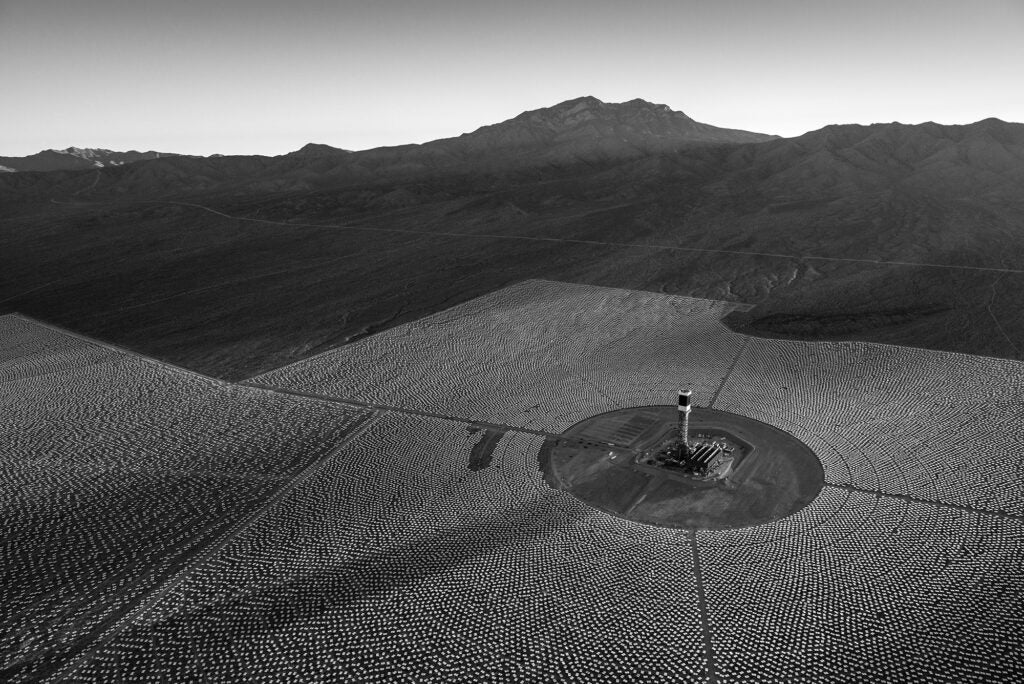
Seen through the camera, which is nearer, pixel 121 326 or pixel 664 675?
pixel 664 675

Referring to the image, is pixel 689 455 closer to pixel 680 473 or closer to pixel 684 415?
pixel 680 473

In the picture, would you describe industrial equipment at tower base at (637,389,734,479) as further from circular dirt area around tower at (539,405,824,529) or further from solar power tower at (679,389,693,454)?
circular dirt area around tower at (539,405,824,529)

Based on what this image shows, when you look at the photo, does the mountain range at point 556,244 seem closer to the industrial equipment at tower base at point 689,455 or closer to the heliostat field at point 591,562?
the heliostat field at point 591,562

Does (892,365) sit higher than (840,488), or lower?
higher

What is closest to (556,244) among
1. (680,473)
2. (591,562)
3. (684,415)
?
(684,415)

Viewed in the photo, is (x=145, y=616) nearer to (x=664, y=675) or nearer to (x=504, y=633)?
(x=504, y=633)

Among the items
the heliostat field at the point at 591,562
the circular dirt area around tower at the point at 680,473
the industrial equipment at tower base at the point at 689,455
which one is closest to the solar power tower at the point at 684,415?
the industrial equipment at tower base at the point at 689,455

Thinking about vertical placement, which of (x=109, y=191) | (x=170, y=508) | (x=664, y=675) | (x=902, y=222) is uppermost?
(x=109, y=191)

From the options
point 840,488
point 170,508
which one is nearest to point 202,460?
point 170,508
